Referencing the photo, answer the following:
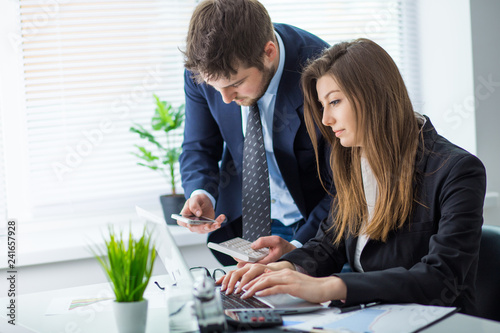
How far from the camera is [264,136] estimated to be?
196 centimetres

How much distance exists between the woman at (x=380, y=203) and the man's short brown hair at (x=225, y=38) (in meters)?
0.22

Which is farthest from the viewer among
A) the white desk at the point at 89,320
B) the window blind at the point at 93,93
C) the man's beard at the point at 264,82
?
the window blind at the point at 93,93

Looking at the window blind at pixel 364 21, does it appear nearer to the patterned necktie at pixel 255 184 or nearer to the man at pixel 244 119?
the man at pixel 244 119

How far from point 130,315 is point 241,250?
1.68ft

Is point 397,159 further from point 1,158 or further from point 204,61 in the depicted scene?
point 1,158

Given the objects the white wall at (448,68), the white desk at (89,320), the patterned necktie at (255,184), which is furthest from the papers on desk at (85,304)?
the white wall at (448,68)

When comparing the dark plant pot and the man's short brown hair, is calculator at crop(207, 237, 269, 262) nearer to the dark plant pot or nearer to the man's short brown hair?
the man's short brown hair

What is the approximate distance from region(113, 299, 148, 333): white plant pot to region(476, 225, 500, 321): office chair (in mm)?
901

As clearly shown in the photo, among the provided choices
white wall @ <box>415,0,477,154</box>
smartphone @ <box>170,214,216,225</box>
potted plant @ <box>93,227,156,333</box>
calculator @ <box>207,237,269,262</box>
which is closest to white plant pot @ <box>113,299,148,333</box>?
potted plant @ <box>93,227,156,333</box>

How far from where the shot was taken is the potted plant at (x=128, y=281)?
104cm

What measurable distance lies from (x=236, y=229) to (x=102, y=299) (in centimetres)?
76

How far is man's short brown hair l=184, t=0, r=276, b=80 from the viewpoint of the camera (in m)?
1.65

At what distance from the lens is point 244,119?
2029 millimetres

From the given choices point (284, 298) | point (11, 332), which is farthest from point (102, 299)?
point (284, 298)
